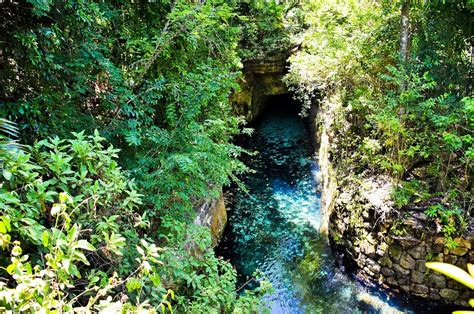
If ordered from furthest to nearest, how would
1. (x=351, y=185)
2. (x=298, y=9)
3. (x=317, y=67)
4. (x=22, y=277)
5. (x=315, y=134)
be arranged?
(x=298, y=9)
(x=315, y=134)
(x=317, y=67)
(x=351, y=185)
(x=22, y=277)

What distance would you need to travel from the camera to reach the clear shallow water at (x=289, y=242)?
5605 mm

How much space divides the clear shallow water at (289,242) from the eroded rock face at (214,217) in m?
0.31

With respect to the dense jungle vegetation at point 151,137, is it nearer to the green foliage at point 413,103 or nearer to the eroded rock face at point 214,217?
the green foliage at point 413,103

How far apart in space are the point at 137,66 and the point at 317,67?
17.6 ft

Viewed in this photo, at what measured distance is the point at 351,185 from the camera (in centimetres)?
640

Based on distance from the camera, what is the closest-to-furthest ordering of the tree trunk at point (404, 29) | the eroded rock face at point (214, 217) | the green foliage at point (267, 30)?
1. the tree trunk at point (404, 29)
2. the eroded rock face at point (214, 217)
3. the green foliage at point (267, 30)

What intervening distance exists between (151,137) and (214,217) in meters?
3.45

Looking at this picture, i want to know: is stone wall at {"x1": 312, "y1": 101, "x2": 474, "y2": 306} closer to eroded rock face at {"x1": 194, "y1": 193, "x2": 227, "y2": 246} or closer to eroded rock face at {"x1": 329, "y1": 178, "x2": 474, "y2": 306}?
eroded rock face at {"x1": 329, "y1": 178, "x2": 474, "y2": 306}

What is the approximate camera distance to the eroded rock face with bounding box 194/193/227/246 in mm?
5866

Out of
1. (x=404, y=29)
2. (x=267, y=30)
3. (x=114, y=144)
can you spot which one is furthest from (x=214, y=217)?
(x=267, y=30)

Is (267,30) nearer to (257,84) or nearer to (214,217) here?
(257,84)

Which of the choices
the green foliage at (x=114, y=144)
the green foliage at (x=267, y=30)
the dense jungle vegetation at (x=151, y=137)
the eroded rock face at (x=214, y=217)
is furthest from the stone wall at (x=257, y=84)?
the green foliage at (x=114, y=144)

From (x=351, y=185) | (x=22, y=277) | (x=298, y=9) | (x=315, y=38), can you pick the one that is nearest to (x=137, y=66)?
(x=22, y=277)

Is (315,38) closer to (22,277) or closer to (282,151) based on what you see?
(282,151)
